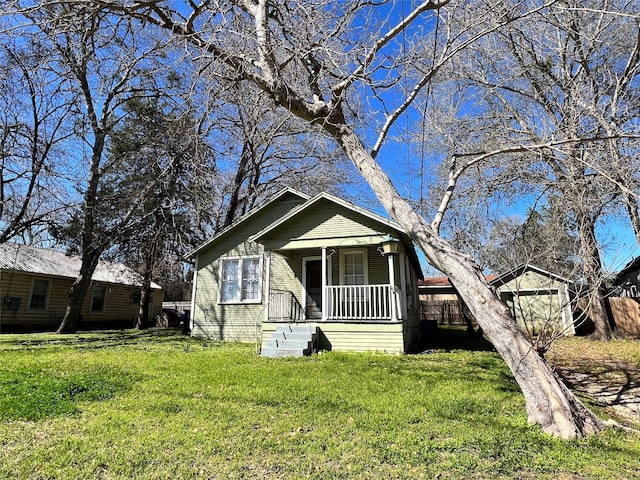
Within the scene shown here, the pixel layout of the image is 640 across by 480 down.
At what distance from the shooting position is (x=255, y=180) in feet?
61.2

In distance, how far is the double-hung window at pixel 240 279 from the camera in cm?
1338

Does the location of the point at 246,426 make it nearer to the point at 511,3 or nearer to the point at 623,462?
the point at 623,462

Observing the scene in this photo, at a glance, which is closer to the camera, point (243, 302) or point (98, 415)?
point (98, 415)

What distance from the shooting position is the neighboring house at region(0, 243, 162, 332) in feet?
52.7

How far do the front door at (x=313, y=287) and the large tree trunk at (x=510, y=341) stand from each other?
7.59 m

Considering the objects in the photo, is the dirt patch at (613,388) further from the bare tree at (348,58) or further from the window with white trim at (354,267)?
the window with white trim at (354,267)

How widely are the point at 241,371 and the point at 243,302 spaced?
6.27m

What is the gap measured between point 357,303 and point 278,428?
23.5 feet

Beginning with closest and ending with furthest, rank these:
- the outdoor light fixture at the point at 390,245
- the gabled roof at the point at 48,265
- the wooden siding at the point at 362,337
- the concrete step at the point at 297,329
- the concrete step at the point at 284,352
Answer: the concrete step at the point at 284,352 < the wooden siding at the point at 362,337 < the outdoor light fixture at the point at 390,245 < the concrete step at the point at 297,329 < the gabled roof at the point at 48,265

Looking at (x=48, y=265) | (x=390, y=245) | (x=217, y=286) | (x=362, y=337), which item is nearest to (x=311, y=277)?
(x=362, y=337)

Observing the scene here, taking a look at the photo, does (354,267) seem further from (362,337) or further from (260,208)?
(260,208)

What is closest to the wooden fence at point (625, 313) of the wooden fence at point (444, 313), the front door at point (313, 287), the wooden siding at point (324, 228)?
the wooden fence at point (444, 313)

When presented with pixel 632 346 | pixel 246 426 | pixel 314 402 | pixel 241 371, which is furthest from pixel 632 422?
pixel 632 346

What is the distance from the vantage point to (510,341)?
4.20m
